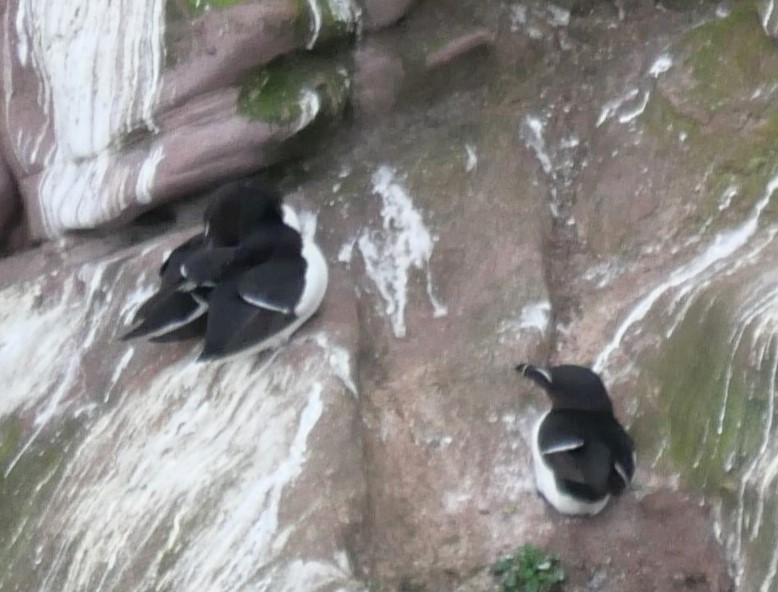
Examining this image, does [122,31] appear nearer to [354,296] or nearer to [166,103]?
[166,103]

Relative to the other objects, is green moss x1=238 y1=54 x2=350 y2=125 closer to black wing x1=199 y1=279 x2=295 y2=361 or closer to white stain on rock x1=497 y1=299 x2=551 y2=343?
black wing x1=199 y1=279 x2=295 y2=361

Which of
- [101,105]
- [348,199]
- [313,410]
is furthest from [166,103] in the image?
[313,410]

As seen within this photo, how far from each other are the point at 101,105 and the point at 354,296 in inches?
50.6

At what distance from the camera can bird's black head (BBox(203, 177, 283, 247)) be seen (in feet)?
11.4

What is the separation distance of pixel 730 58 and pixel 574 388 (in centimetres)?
156

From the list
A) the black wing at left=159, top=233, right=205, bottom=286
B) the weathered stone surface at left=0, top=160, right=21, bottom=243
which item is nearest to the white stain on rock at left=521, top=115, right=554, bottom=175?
the black wing at left=159, top=233, right=205, bottom=286

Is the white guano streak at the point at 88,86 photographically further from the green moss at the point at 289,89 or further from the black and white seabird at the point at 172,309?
the black and white seabird at the point at 172,309

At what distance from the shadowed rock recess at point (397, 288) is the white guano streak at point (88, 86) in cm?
1

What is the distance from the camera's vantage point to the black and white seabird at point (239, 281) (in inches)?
129

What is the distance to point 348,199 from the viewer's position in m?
3.98

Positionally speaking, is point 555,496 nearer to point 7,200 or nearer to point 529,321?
point 529,321

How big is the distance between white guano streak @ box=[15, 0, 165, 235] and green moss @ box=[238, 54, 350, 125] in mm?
378

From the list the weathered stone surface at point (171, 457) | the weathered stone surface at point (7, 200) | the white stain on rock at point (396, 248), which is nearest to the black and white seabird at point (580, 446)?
the weathered stone surface at point (171, 457)

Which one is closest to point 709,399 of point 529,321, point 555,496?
point 555,496
